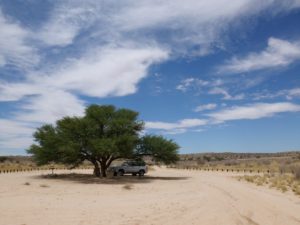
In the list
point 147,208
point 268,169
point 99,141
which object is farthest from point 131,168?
point 147,208

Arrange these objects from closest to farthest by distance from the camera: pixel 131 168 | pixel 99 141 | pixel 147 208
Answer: pixel 147 208
pixel 99 141
pixel 131 168

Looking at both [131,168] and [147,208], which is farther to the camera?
[131,168]

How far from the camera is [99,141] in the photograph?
38344 mm

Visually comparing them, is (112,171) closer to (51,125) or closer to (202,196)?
(51,125)

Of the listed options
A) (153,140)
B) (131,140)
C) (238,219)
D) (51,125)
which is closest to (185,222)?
(238,219)

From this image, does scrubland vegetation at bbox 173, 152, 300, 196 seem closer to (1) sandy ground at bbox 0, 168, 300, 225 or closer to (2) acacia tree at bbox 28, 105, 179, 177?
(1) sandy ground at bbox 0, 168, 300, 225

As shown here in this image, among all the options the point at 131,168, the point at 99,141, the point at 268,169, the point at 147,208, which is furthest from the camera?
the point at 268,169

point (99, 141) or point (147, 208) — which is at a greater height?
point (99, 141)

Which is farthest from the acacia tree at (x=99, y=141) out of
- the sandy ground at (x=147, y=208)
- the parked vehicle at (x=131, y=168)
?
the sandy ground at (x=147, y=208)

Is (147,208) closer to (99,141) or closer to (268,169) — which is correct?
(99,141)

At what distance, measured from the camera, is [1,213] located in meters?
17.4

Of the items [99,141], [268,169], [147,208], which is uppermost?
[99,141]

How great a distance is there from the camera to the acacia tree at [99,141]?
39406mm

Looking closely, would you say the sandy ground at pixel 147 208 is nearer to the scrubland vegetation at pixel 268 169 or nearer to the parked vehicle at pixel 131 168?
the scrubland vegetation at pixel 268 169
